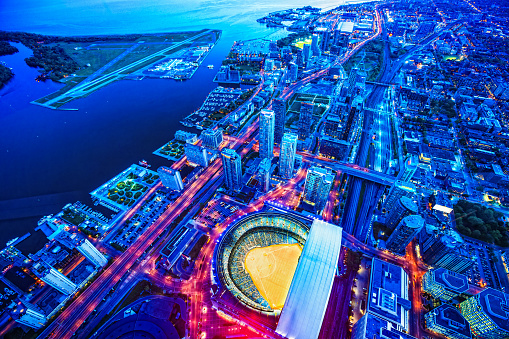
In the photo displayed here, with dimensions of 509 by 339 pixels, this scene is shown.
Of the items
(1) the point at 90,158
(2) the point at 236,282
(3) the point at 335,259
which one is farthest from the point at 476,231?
(1) the point at 90,158

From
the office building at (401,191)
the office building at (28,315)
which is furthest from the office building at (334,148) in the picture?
the office building at (28,315)

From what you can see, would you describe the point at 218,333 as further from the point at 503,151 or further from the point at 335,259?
the point at 503,151

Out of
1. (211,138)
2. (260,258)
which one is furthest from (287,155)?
(211,138)

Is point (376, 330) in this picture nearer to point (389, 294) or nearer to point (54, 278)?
point (389, 294)

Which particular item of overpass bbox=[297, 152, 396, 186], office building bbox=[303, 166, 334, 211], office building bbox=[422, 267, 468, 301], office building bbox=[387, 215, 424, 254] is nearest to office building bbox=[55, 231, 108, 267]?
office building bbox=[303, 166, 334, 211]

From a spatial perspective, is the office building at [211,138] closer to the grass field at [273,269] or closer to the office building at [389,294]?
the grass field at [273,269]

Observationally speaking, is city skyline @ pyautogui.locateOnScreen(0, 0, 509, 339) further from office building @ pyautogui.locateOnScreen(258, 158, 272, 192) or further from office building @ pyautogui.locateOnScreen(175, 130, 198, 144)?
office building @ pyautogui.locateOnScreen(175, 130, 198, 144)
